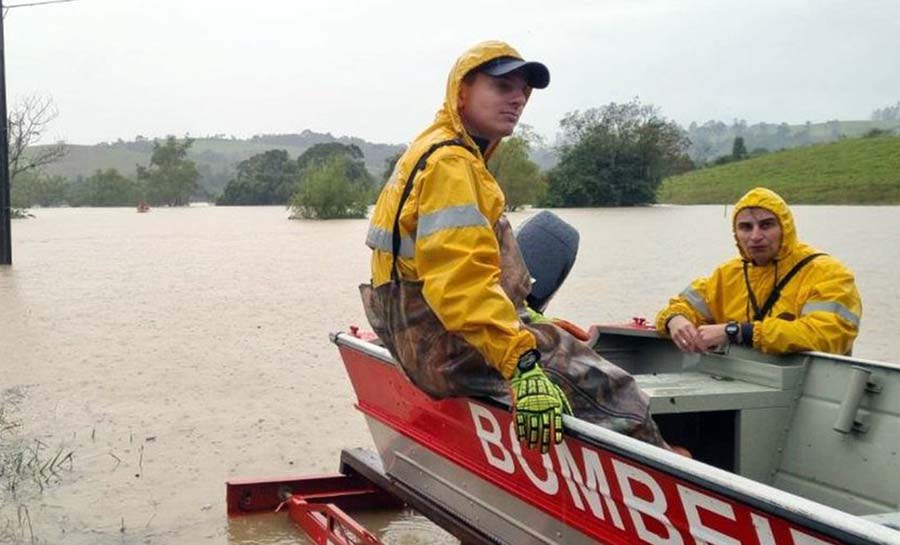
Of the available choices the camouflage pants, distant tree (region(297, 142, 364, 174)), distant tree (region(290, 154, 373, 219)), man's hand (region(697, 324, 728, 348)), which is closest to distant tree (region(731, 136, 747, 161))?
distant tree (region(297, 142, 364, 174))

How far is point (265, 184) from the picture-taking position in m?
73.5

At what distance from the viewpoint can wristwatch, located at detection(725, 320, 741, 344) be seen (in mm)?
4391

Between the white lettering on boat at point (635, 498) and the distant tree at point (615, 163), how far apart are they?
5039 cm

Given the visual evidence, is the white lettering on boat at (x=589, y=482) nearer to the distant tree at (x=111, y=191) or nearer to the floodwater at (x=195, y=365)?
the floodwater at (x=195, y=365)

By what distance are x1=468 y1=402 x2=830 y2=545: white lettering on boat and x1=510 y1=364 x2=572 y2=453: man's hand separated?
15 centimetres

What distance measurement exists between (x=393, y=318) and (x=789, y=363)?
5.56 ft

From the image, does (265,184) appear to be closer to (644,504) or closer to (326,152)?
(326,152)

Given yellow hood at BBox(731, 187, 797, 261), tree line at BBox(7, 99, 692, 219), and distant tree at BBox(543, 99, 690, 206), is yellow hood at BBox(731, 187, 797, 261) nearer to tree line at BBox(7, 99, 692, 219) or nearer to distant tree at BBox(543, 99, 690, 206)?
tree line at BBox(7, 99, 692, 219)

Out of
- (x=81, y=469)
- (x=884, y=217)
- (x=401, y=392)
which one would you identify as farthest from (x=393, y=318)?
(x=884, y=217)

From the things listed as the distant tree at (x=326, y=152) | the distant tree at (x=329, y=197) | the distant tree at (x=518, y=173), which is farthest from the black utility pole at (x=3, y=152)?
the distant tree at (x=326, y=152)

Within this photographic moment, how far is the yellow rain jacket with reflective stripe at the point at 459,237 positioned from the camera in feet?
9.67

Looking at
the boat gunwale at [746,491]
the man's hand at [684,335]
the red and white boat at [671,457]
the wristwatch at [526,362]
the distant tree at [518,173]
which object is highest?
the distant tree at [518,173]

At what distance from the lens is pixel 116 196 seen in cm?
7938

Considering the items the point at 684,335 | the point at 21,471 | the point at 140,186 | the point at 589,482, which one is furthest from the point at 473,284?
the point at 140,186
